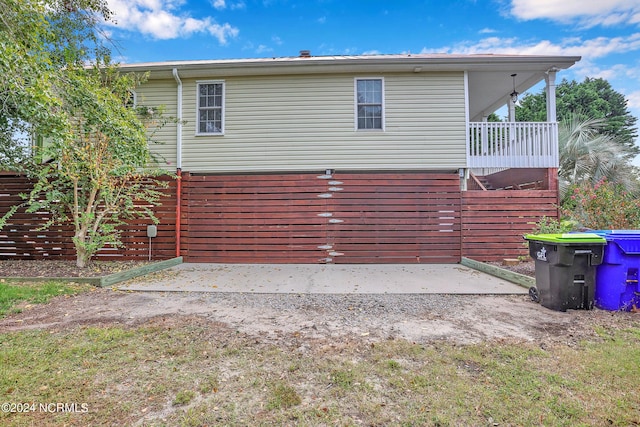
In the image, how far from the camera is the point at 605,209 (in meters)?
6.03

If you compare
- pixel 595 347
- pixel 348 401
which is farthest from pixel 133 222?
pixel 595 347

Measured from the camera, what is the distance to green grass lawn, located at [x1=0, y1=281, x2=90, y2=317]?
3.91 metres

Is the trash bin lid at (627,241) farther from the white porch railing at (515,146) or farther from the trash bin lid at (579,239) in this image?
the white porch railing at (515,146)

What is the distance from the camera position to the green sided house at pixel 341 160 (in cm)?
745

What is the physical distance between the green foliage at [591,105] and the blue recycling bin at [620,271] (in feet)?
79.0

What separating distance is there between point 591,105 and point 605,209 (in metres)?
24.9

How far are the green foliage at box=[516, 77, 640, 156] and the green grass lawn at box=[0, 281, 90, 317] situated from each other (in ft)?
93.5

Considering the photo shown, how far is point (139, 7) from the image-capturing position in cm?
824

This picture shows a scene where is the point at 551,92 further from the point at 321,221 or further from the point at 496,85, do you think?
the point at 321,221

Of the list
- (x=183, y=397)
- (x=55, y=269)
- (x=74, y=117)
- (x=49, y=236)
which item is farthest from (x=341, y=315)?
(x=49, y=236)

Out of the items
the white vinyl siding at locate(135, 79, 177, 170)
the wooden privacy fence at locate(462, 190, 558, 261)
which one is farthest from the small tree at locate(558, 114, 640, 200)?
the white vinyl siding at locate(135, 79, 177, 170)

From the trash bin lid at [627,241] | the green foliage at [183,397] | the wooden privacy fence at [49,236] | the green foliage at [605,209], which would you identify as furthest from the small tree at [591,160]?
the wooden privacy fence at [49,236]

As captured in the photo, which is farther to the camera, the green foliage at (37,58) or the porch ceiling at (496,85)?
the porch ceiling at (496,85)

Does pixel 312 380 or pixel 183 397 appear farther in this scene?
pixel 312 380
